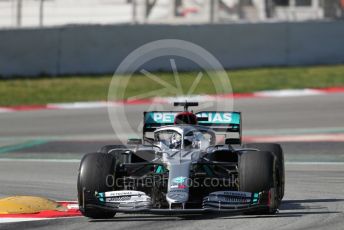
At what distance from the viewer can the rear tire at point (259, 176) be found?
10.1 meters

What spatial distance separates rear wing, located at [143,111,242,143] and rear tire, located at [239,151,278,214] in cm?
161

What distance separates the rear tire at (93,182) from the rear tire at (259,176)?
131 centimetres

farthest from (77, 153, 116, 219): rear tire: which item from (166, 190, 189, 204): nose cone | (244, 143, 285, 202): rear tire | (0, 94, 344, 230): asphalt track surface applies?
(244, 143, 285, 202): rear tire

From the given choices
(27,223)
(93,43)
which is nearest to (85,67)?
(93,43)

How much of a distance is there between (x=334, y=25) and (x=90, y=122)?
32.1 feet

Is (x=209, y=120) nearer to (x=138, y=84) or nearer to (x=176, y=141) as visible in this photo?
(x=176, y=141)

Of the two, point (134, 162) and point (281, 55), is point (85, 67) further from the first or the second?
point (134, 162)

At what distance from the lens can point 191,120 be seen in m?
11.5

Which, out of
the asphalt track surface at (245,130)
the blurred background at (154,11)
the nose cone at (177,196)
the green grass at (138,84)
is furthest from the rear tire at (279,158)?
the blurred background at (154,11)

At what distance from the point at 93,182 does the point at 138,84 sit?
1633cm

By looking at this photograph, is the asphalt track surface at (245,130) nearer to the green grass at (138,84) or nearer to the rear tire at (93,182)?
the rear tire at (93,182)

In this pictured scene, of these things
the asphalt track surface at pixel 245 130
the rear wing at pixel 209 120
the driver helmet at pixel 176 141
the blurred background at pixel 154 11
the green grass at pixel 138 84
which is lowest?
the asphalt track surface at pixel 245 130

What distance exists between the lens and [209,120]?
12047 mm

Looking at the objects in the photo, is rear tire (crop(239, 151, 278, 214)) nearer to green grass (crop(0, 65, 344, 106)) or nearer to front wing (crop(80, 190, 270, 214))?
front wing (crop(80, 190, 270, 214))
